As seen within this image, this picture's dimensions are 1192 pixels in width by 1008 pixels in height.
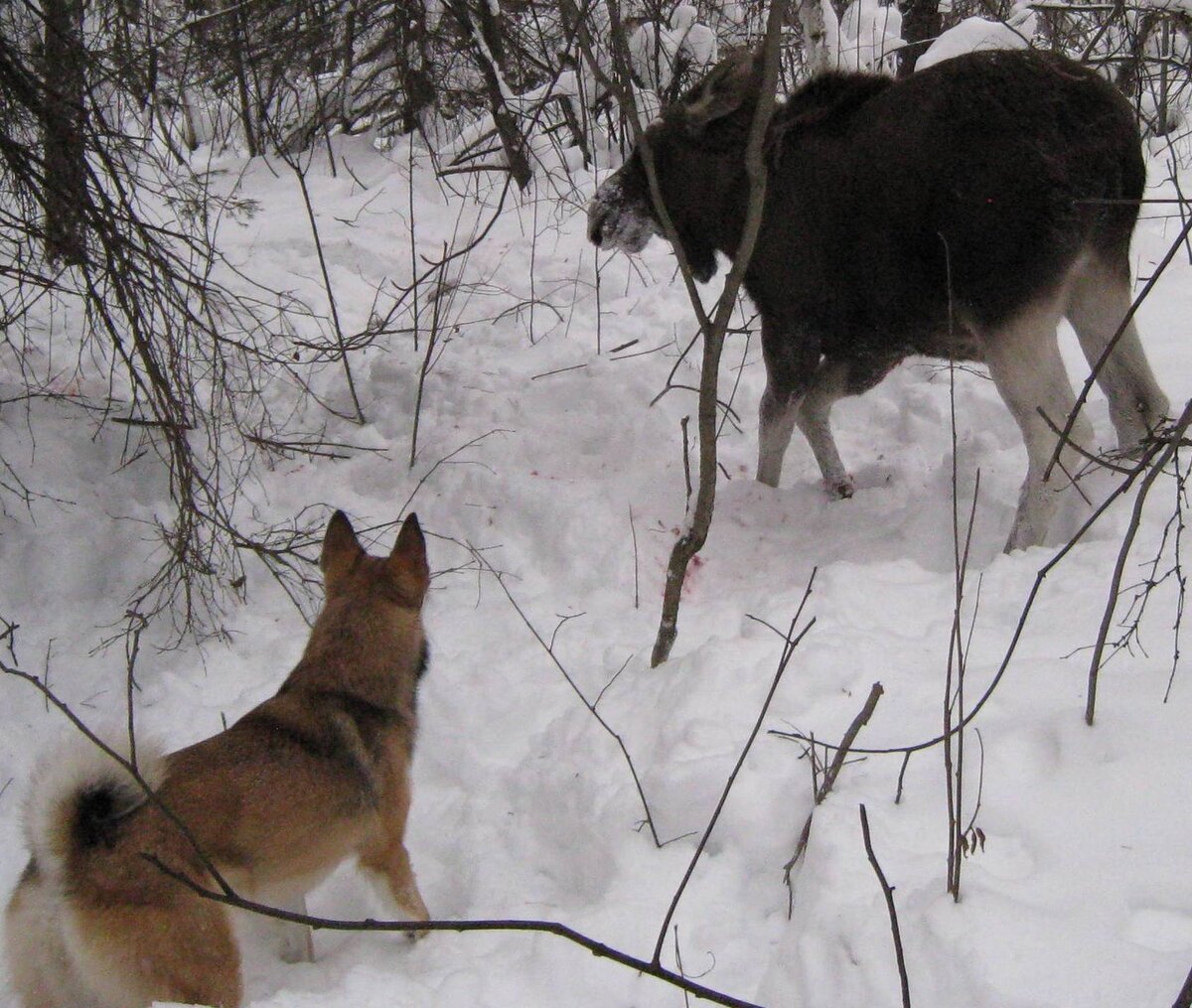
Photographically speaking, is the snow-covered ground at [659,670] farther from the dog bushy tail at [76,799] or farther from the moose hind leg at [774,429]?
the dog bushy tail at [76,799]

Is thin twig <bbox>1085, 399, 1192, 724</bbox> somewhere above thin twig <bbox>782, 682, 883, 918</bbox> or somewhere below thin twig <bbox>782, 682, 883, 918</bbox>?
above

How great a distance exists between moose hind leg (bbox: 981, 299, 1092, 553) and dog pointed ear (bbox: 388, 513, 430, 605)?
8.72 feet

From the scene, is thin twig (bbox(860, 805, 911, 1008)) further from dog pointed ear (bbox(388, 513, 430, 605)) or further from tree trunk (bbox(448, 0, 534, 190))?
tree trunk (bbox(448, 0, 534, 190))

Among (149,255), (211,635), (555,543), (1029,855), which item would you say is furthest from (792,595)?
(149,255)

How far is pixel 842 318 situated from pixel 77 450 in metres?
4.12

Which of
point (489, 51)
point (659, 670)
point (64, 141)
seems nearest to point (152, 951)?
point (659, 670)

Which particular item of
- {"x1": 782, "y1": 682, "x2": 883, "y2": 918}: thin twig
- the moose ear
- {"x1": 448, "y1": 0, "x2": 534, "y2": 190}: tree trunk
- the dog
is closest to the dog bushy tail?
the dog

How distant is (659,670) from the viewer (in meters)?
4.11

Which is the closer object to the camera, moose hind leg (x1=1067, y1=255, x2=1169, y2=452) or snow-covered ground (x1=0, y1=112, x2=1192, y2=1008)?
snow-covered ground (x1=0, y1=112, x2=1192, y2=1008)

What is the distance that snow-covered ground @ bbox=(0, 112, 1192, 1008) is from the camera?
250cm

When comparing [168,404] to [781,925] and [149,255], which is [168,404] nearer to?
[149,255]

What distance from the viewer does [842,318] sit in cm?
499

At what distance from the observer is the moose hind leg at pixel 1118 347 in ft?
14.8

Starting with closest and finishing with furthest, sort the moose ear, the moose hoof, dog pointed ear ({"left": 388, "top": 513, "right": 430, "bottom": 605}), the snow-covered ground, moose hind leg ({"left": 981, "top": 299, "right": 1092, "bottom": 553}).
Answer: the snow-covered ground < dog pointed ear ({"left": 388, "top": 513, "right": 430, "bottom": 605}) < moose hind leg ({"left": 981, "top": 299, "right": 1092, "bottom": 553}) < the moose ear < the moose hoof
